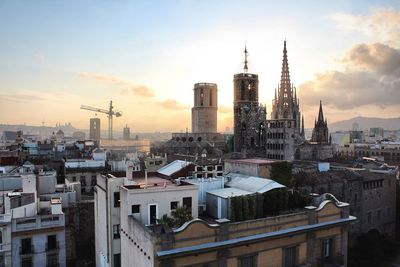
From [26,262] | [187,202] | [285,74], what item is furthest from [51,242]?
[285,74]

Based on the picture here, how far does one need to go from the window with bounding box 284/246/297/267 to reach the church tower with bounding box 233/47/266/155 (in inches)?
2480

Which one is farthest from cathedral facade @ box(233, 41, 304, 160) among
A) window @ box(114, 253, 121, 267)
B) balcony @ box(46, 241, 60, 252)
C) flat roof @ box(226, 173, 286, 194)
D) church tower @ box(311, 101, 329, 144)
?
window @ box(114, 253, 121, 267)

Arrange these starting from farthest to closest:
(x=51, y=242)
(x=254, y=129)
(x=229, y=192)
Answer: (x=254, y=129)
(x=51, y=242)
(x=229, y=192)

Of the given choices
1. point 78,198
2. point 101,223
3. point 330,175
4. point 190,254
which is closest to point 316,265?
point 190,254

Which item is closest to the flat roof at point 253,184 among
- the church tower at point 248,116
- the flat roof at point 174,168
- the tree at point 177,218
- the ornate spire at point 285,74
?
the flat roof at point 174,168

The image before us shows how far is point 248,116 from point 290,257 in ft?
220

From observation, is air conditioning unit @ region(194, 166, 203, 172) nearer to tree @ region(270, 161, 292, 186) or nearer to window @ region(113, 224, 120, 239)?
tree @ region(270, 161, 292, 186)

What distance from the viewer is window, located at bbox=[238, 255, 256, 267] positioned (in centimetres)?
2142

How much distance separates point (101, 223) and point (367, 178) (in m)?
38.9

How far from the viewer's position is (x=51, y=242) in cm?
3162

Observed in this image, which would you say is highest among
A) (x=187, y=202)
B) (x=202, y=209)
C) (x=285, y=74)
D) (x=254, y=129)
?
(x=285, y=74)

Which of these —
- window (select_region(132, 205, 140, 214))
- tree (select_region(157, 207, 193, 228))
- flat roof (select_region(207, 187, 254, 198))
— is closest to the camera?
tree (select_region(157, 207, 193, 228))

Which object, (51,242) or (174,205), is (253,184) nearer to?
(174,205)

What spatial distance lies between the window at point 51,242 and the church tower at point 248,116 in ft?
197
